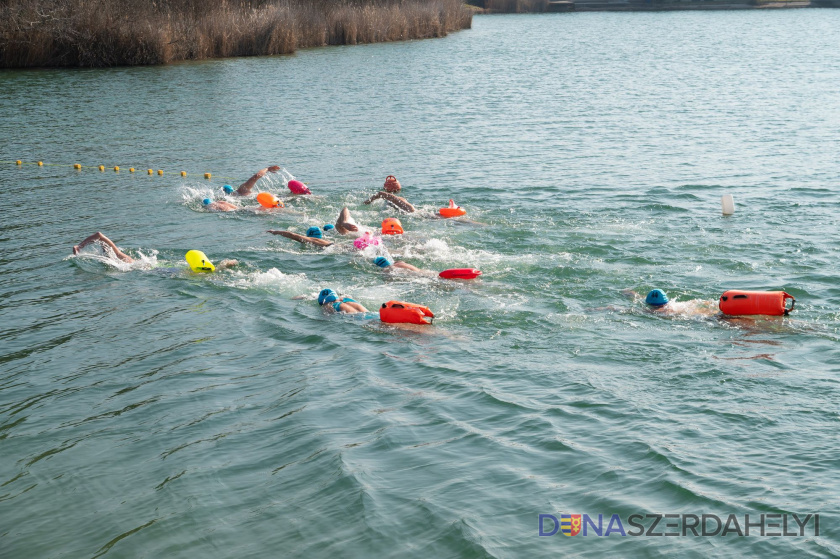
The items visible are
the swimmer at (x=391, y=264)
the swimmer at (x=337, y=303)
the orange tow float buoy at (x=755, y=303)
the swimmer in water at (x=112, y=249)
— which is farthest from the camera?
the swimmer in water at (x=112, y=249)

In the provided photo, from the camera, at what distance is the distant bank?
260 ft

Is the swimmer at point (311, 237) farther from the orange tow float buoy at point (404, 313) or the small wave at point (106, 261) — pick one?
the orange tow float buoy at point (404, 313)

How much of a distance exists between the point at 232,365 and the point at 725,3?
8433cm

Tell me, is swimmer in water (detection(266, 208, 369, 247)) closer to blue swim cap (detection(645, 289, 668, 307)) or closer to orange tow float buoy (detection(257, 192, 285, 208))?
orange tow float buoy (detection(257, 192, 285, 208))

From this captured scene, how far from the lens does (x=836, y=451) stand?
7633 mm

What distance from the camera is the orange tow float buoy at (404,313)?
10.7 metres

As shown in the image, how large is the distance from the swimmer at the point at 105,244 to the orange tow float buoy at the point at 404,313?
5.34 m

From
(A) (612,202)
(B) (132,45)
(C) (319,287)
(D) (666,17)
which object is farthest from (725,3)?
(C) (319,287)

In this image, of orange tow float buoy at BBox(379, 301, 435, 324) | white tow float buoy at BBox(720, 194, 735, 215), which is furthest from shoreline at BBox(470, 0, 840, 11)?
orange tow float buoy at BBox(379, 301, 435, 324)

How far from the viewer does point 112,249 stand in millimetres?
13742

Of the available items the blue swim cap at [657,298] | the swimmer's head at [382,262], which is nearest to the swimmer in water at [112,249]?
the swimmer's head at [382,262]

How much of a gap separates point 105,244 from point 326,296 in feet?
14.5

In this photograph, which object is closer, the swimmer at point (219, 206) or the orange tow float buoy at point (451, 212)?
the orange tow float buoy at point (451, 212)

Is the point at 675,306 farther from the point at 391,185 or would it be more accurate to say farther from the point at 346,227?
the point at 391,185
